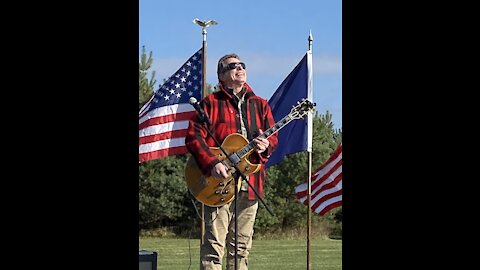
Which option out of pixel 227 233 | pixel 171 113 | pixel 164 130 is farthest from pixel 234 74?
pixel 164 130

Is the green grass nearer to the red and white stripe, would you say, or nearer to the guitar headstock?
the red and white stripe

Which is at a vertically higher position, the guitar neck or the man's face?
the man's face

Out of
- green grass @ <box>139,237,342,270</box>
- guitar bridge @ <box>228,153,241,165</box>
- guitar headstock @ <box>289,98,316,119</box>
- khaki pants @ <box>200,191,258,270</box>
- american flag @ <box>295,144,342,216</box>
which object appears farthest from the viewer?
green grass @ <box>139,237,342,270</box>

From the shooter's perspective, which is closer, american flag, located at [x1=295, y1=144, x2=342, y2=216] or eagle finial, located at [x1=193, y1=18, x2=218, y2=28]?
eagle finial, located at [x1=193, y1=18, x2=218, y2=28]

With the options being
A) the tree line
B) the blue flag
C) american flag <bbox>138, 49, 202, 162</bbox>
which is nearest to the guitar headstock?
the blue flag

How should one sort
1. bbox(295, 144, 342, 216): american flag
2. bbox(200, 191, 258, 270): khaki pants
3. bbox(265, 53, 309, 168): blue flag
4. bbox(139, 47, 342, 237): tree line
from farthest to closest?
bbox(139, 47, 342, 237): tree line, bbox(295, 144, 342, 216): american flag, bbox(265, 53, 309, 168): blue flag, bbox(200, 191, 258, 270): khaki pants

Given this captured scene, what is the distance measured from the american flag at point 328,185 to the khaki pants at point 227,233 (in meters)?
2.21

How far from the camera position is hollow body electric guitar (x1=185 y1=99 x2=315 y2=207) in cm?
560

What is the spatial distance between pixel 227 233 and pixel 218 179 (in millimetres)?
353

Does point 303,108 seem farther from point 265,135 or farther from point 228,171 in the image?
point 228,171

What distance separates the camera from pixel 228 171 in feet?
18.4
